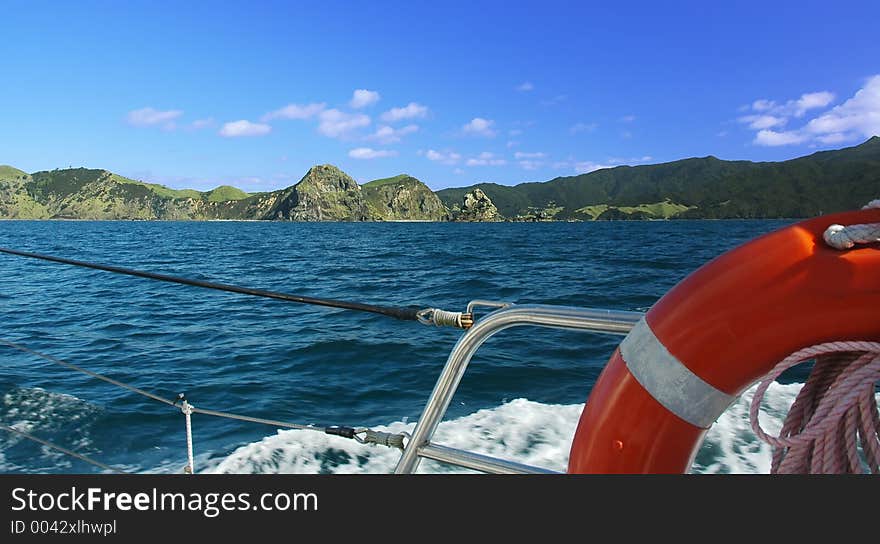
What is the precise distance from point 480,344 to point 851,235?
0.94 metres

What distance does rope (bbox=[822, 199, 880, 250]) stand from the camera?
109cm

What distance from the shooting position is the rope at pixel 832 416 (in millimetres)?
1200

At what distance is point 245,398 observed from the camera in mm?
6434

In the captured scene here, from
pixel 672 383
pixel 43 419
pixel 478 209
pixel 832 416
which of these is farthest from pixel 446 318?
pixel 478 209

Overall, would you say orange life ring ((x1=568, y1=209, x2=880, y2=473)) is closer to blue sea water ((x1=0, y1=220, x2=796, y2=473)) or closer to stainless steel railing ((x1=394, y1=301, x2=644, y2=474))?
stainless steel railing ((x1=394, y1=301, x2=644, y2=474))

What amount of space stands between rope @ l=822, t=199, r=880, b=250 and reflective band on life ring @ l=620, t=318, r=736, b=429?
1.34 feet

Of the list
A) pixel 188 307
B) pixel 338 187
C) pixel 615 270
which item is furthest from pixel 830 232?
pixel 338 187

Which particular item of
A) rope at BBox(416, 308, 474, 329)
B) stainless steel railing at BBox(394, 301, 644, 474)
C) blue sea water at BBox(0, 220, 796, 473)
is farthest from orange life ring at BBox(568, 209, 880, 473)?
blue sea water at BBox(0, 220, 796, 473)

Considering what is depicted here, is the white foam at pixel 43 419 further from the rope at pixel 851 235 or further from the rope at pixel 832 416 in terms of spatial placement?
the rope at pixel 851 235

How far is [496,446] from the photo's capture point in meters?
5.12

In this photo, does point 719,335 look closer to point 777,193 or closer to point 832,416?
point 832,416
